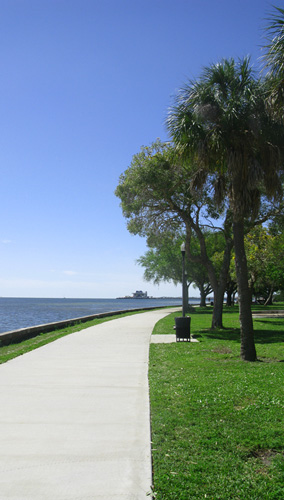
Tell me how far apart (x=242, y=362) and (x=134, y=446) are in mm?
6568

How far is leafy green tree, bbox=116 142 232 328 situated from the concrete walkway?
34.1 feet

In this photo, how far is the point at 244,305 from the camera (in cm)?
1096

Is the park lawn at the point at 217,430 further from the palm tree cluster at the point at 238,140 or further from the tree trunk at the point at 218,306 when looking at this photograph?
the tree trunk at the point at 218,306

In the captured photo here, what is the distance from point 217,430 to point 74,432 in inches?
69.1

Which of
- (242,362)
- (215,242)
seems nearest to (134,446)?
(242,362)

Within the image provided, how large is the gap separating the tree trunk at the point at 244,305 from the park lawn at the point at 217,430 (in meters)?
0.63

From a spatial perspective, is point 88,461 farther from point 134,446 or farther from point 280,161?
point 280,161

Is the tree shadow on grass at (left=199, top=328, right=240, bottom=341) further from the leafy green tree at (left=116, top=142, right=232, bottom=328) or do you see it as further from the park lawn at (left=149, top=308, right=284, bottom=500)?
the park lawn at (left=149, top=308, right=284, bottom=500)

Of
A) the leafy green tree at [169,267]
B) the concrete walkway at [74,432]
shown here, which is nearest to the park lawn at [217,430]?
the concrete walkway at [74,432]

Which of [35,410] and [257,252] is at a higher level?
[257,252]

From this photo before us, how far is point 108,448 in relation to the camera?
4.53 m

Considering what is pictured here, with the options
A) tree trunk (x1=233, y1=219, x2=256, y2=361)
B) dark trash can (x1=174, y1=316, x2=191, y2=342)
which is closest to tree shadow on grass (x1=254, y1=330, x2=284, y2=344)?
dark trash can (x1=174, y1=316, x2=191, y2=342)

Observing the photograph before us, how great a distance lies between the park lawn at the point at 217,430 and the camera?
12.3 ft

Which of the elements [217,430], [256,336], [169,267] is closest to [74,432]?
[217,430]
